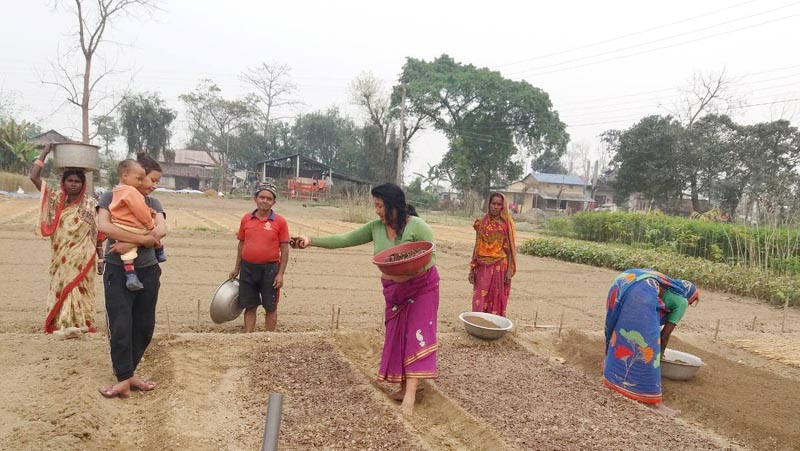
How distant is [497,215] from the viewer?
546 centimetres

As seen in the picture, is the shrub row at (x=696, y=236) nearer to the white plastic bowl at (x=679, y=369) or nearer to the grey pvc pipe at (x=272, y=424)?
the white plastic bowl at (x=679, y=369)

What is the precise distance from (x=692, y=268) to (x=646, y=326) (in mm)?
7970

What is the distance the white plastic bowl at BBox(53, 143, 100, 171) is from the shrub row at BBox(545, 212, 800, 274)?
10.7 metres

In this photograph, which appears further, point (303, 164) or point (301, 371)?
point (303, 164)

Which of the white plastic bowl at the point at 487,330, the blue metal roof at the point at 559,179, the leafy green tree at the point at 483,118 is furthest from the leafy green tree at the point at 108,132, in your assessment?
the white plastic bowl at the point at 487,330

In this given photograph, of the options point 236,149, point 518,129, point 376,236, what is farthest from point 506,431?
point 236,149

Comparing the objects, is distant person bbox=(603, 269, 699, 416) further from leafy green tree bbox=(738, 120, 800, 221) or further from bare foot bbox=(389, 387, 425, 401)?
leafy green tree bbox=(738, 120, 800, 221)

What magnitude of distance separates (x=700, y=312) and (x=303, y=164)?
111 feet

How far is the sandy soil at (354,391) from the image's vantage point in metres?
2.92

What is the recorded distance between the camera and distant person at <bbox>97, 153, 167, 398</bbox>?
123 inches

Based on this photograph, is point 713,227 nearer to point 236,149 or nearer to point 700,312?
point 700,312

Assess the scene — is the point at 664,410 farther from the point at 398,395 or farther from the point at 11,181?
the point at 11,181

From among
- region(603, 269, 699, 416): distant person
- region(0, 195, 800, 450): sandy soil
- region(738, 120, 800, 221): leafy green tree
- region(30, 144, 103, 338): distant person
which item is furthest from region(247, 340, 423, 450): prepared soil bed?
region(738, 120, 800, 221): leafy green tree

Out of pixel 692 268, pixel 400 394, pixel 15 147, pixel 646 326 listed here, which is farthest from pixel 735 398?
Answer: pixel 15 147
